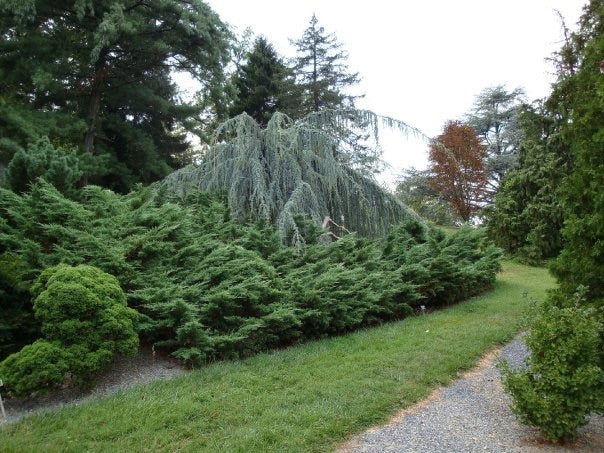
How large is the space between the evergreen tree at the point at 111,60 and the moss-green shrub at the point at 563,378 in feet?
36.2

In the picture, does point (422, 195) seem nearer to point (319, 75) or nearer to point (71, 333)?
point (319, 75)

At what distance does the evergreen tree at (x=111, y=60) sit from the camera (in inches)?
426

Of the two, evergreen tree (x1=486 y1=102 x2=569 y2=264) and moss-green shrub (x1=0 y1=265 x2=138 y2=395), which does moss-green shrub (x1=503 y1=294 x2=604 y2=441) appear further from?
evergreen tree (x1=486 y1=102 x2=569 y2=264)

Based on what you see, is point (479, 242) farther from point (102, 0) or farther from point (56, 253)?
point (102, 0)

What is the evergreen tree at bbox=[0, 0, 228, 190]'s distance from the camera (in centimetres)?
1083

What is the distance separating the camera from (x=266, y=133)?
8.17 m

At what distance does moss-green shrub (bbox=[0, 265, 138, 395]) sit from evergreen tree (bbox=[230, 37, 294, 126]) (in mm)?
16117

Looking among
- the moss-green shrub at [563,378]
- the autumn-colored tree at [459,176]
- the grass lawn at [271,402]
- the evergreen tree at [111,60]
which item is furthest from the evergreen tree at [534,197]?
the moss-green shrub at [563,378]

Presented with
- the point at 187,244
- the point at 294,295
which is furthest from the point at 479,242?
the point at 187,244

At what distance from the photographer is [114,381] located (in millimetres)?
3934

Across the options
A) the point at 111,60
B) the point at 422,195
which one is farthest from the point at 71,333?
the point at 422,195

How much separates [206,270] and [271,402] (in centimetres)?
208

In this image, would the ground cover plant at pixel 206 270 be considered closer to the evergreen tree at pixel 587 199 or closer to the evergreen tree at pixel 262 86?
the evergreen tree at pixel 587 199

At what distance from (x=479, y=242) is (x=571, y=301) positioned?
658cm
